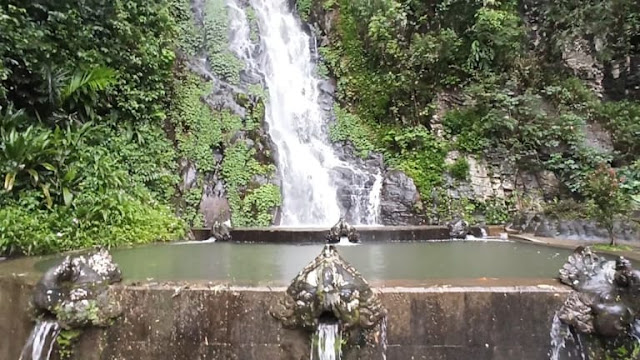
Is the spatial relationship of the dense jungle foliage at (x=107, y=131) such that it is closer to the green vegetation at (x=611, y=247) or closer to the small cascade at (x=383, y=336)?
the small cascade at (x=383, y=336)

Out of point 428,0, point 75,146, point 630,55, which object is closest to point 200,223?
point 75,146

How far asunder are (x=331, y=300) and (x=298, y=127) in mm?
9131

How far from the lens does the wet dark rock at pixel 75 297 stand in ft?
9.97

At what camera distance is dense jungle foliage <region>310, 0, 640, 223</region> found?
32.9 ft

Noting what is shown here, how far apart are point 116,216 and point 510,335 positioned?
18.5ft

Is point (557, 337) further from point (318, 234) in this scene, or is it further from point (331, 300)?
point (318, 234)

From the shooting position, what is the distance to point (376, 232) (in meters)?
7.14

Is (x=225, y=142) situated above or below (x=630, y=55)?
below

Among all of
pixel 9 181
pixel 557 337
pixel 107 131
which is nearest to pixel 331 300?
pixel 557 337

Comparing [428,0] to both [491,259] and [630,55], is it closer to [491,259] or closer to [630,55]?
[630,55]

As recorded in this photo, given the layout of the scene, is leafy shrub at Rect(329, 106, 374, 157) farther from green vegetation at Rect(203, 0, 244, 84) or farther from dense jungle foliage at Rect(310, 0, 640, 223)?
Answer: green vegetation at Rect(203, 0, 244, 84)

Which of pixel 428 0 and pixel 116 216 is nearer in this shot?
pixel 116 216

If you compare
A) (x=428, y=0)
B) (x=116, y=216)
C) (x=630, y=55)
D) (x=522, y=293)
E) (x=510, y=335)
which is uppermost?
(x=428, y=0)

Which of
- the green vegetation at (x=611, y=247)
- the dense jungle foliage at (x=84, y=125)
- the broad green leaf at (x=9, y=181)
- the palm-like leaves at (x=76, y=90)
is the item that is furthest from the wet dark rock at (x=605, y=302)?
the palm-like leaves at (x=76, y=90)
